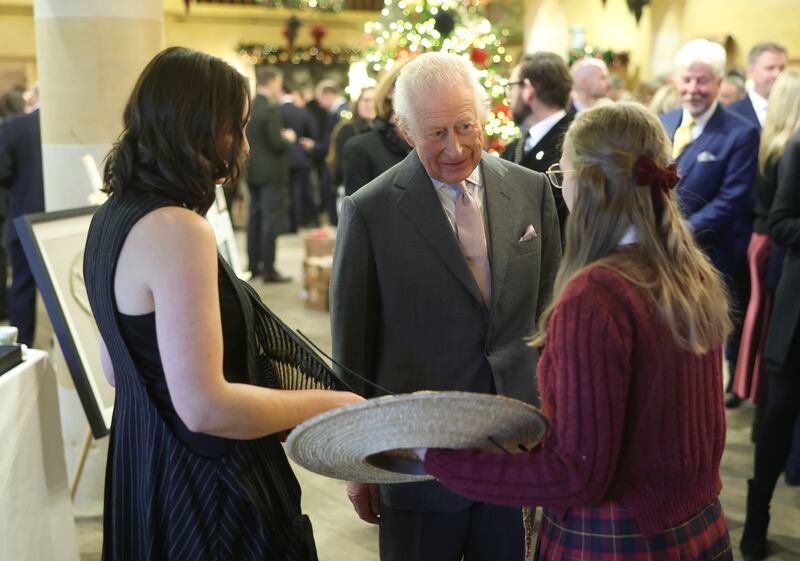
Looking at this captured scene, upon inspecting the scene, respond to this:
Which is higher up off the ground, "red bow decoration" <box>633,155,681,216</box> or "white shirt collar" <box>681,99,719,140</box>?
"red bow decoration" <box>633,155,681,216</box>

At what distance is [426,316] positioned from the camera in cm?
222

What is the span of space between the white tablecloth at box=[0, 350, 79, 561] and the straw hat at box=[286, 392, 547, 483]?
3.66 ft

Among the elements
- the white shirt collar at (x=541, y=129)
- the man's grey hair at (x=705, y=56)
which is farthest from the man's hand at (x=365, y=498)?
the man's grey hair at (x=705, y=56)

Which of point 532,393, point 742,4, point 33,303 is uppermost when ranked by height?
point 742,4

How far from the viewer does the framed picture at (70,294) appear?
10.8 feet

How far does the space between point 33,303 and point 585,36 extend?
11810mm

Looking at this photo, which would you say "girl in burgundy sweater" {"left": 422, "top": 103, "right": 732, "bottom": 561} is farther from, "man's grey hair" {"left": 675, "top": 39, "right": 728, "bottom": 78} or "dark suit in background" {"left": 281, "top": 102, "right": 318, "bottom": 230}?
"dark suit in background" {"left": 281, "top": 102, "right": 318, "bottom": 230}

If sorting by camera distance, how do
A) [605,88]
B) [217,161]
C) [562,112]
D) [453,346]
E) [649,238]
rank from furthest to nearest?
[605,88] < [562,112] < [453,346] < [217,161] < [649,238]

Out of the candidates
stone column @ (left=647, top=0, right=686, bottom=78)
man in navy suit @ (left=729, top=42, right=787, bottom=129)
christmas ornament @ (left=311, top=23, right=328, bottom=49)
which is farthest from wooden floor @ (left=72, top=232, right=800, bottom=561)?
christmas ornament @ (left=311, top=23, right=328, bottom=49)

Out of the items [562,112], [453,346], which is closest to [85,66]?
Answer: [562,112]

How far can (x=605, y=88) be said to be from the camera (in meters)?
6.43

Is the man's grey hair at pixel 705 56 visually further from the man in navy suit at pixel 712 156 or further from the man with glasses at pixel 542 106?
the man with glasses at pixel 542 106

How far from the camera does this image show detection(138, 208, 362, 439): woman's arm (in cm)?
158

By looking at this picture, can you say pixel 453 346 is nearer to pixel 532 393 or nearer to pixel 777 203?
pixel 532 393
